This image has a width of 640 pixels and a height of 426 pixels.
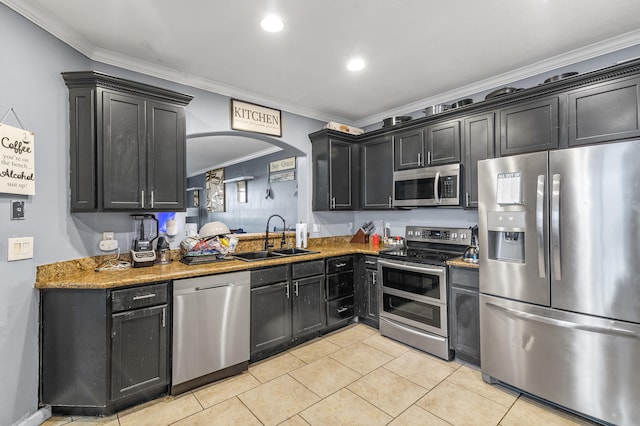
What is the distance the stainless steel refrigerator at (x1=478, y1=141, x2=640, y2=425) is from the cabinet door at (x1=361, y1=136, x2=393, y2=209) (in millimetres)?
1407

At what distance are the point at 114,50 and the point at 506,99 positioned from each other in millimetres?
3377

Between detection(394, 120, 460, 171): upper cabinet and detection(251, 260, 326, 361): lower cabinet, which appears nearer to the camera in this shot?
detection(251, 260, 326, 361): lower cabinet

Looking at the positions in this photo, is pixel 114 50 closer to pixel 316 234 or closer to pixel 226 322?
pixel 226 322

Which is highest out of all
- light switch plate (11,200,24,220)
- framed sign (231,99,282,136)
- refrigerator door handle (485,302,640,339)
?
framed sign (231,99,282,136)

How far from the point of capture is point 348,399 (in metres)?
2.24

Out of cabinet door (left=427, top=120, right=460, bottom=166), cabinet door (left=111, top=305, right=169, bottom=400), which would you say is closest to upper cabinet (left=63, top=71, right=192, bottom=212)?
cabinet door (left=111, top=305, right=169, bottom=400)

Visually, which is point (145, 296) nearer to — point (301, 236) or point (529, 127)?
point (301, 236)

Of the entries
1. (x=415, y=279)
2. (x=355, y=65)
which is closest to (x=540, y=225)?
(x=415, y=279)

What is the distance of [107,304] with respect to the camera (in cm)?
200

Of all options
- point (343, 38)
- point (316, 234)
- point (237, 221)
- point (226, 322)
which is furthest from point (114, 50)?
point (237, 221)

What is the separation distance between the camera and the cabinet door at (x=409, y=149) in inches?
134

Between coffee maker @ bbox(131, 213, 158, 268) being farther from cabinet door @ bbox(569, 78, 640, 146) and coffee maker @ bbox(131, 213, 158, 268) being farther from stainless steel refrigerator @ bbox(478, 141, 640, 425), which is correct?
cabinet door @ bbox(569, 78, 640, 146)

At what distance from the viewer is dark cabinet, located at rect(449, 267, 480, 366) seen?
2613 millimetres

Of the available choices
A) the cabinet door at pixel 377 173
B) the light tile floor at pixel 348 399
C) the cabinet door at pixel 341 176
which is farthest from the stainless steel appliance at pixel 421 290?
the cabinet door at pixel 341 176
